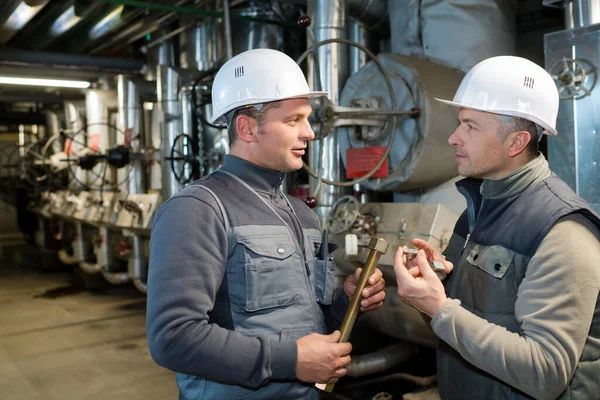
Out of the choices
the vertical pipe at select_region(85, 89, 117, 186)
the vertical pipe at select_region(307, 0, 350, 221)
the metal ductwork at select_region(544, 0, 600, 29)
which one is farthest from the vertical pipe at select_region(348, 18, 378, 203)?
the vertical pipe at select_region(85, 89, 117, 186)

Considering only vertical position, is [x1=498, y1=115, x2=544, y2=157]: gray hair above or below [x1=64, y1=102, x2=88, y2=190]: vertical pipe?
below

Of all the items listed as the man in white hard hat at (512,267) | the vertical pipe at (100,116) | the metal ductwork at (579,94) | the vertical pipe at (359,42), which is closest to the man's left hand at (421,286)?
the man in white hard hat at (512,267)

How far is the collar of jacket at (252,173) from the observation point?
1.28 m

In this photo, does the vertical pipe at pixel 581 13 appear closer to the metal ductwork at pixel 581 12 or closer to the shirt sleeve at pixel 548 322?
the metal ductwork at pixel 581 12

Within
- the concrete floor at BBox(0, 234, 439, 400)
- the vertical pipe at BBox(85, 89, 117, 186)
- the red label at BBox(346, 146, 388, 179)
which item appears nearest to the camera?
the red label at BBox(346, 146, 388, 179)

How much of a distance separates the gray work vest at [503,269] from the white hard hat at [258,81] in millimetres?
486

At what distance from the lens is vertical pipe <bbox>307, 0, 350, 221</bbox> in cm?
279

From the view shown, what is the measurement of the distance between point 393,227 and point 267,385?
1340 millimetres

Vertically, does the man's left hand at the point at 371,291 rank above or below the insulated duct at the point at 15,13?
below

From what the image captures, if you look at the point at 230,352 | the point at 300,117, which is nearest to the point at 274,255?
the point at 230,352

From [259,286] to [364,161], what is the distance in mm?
1541

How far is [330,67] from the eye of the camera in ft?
9.21

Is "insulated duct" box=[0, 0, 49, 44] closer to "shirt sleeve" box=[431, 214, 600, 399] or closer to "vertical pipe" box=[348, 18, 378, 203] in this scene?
"vertical pipe" box=[348, 18, 378, 203]

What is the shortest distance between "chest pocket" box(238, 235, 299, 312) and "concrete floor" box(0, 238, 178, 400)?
2.05 metres
